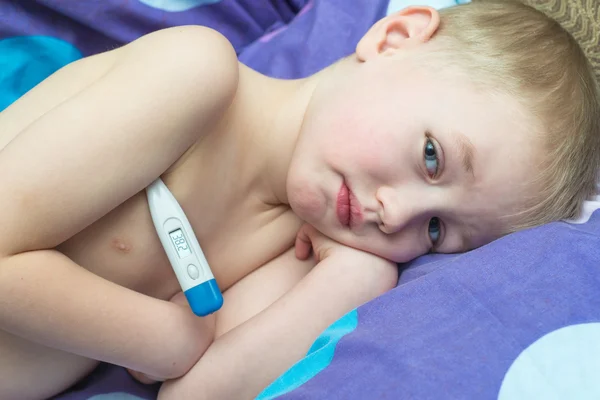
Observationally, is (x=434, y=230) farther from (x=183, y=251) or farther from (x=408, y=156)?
(x=183, y=251)

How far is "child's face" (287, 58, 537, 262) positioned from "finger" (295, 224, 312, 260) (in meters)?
0.11

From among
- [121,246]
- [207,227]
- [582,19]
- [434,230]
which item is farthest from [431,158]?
[582,19]

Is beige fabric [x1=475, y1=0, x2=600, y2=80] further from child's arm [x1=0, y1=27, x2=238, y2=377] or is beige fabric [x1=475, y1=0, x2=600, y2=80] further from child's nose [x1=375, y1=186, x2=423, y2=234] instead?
child's arm [x1=0, y1=27, x2=238, y2=377]

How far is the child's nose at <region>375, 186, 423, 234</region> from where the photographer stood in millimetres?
812

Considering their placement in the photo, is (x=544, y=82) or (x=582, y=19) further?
(x=582, y=19)

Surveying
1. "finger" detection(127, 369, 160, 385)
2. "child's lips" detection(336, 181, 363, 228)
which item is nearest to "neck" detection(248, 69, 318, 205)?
"child's lips" detection(336, 181, 363, 228)

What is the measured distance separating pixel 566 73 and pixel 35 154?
75cm

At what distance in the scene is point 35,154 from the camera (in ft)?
2.22

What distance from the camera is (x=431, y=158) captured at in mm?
816

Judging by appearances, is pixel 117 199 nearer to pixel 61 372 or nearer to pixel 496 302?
pixel 61 372

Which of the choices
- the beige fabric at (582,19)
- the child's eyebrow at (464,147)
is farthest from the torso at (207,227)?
Answer: the beige fabric at (582,19)

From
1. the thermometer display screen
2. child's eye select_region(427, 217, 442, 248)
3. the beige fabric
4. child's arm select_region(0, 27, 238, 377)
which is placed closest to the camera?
child's arm select_region(0, 27, 238, 377)

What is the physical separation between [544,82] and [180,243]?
1.86ft

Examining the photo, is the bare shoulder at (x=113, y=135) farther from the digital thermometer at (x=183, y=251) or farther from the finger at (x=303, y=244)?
the finger at (x=303, y=244)
